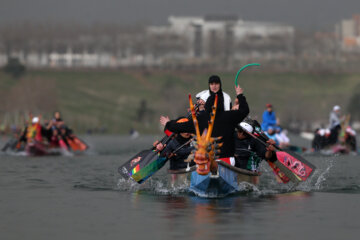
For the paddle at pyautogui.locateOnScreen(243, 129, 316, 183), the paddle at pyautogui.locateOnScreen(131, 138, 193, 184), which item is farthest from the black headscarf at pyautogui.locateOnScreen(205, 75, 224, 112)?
the paddle at pyautogui.locateOnScreen(243, 129, 316, 183)

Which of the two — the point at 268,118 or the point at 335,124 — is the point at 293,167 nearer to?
the point at 268,118

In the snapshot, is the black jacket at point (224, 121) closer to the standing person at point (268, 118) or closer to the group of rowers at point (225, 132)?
the group of rowers at point (225, 132)

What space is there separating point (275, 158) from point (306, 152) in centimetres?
2324

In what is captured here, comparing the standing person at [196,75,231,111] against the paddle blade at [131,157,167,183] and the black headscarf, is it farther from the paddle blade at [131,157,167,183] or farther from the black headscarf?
the paddle blade at [131,157,167,183]

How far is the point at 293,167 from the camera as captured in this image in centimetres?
2209

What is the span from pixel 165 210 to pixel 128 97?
15401 cm

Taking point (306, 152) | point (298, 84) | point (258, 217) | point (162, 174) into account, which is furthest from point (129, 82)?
Result: point (258, 217)

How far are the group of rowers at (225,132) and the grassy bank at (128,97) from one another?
341ft

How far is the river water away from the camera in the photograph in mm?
14398

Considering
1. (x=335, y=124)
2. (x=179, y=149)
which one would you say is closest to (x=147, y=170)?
(x=179, y=149)

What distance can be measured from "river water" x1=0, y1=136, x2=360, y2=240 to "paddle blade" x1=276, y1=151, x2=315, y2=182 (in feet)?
1.10

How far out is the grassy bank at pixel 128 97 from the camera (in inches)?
5566

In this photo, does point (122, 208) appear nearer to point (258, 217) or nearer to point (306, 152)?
point (258, 217)

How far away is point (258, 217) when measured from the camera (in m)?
16.2
